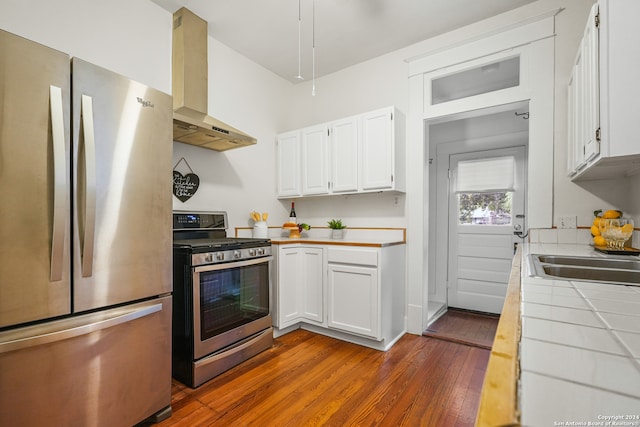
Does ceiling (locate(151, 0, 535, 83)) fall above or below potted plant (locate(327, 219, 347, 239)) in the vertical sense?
above

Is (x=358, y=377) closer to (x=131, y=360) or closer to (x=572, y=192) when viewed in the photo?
(x=131, y=360)

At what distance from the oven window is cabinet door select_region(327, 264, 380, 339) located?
2.01 ft

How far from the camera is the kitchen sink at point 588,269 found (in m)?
1.25

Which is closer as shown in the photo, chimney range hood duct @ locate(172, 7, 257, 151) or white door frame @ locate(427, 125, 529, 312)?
chimney range hood duct @ locate(172, 7, 257, 151)

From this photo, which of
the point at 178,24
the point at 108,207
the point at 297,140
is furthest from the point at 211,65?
the point at 108,207

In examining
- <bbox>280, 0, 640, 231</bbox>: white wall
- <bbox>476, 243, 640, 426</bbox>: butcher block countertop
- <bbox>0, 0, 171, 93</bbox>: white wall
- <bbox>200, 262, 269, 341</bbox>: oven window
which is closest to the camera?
<bbox>476, 243, 640, 426</bbox>: butcher block countertop

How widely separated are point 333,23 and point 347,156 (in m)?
1.18

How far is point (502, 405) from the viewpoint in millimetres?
323

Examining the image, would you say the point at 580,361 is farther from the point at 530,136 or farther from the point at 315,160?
the point at 315,160

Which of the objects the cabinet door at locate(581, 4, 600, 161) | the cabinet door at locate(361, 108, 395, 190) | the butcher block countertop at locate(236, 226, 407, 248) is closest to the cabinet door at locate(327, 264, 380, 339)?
the butcher block countertop at locate(236, 226, 407, 248)

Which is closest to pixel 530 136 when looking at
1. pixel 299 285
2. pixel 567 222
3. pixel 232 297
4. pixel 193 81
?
pixel 567 222

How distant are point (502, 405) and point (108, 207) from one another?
1.70 m

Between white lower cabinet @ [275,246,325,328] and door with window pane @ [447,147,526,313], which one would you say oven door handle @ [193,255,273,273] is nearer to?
white lower cabinet @ [275,246,325,328]

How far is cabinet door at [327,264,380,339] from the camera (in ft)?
8.38
